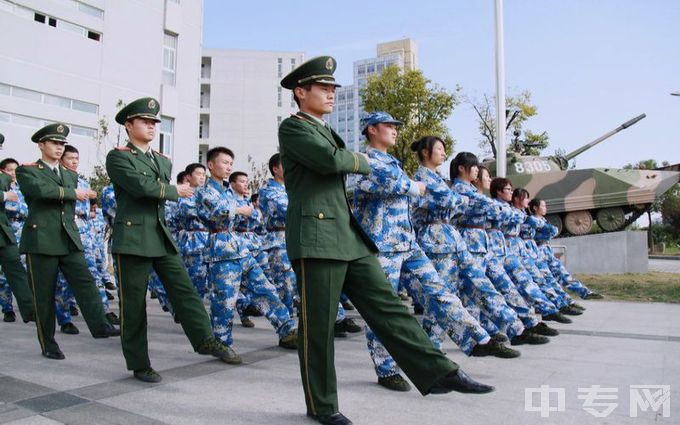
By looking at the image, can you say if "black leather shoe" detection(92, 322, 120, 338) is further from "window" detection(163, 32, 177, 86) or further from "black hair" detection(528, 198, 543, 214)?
"window" detection(163, 32, 177, 86)

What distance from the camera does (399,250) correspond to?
3744mm

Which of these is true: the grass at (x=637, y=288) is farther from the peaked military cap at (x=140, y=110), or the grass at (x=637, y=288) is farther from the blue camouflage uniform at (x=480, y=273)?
the peaked military cap at (x=140, y=110)

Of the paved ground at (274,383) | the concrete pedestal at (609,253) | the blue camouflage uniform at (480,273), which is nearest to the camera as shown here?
the paved ground at (274,383)

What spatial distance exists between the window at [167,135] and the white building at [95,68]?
0.04 metres

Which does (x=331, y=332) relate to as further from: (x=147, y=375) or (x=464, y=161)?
(x=464, y=161)

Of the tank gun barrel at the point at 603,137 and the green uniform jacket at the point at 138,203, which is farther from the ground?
the tank gun barrel at the point at 603,137

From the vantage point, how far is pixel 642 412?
9.92ft

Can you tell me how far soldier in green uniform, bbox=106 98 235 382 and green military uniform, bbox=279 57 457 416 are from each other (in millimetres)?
1206

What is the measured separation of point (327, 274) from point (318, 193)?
0.40 metres

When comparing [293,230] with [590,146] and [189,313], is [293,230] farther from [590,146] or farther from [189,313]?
[590,146]

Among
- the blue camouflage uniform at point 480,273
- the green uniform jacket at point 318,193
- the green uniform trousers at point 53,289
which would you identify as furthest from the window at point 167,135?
the green uniform jacket at point 318,193

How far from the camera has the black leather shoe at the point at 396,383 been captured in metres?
3.46

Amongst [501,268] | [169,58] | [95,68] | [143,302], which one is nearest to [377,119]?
[143,302]

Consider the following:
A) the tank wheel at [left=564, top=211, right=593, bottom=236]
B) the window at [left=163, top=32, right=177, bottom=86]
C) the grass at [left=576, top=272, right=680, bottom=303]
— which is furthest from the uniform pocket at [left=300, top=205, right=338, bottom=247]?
the window at [left=163, top=32, right=177, bottom=86]
